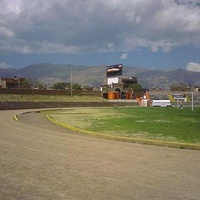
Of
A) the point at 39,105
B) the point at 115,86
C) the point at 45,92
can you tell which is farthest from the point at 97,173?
the point at 115,86

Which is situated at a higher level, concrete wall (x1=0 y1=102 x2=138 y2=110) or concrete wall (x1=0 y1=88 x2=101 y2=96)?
concrete wall (x1=0 y1=88 x2=101 y2=96)

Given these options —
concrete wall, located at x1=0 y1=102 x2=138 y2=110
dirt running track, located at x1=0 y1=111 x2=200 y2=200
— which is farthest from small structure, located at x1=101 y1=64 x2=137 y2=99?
dirt running track, located at x1=0 y1=111 x2=200 y2=200

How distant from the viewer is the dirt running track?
21.6 feet

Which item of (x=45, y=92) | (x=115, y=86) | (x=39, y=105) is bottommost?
(x=39, y=105)

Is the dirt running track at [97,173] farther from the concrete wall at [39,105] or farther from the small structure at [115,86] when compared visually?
the small structure at [115,86]

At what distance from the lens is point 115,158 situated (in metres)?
10.4

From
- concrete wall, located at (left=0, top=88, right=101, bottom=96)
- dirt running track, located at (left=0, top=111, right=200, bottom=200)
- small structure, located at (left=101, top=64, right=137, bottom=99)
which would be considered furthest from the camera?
small structure, located at (left=101, top=64, right=137, bottom=99)

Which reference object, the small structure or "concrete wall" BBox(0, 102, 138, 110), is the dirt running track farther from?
the small structure

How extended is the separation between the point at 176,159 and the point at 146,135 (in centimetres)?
540

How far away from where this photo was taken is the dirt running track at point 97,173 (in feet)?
21.6

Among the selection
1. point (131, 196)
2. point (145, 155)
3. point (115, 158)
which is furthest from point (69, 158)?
point (131, 196)

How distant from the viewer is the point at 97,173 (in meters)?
8.21

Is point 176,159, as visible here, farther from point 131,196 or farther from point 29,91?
point 29,91

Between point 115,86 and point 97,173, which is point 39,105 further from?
point 115,86
